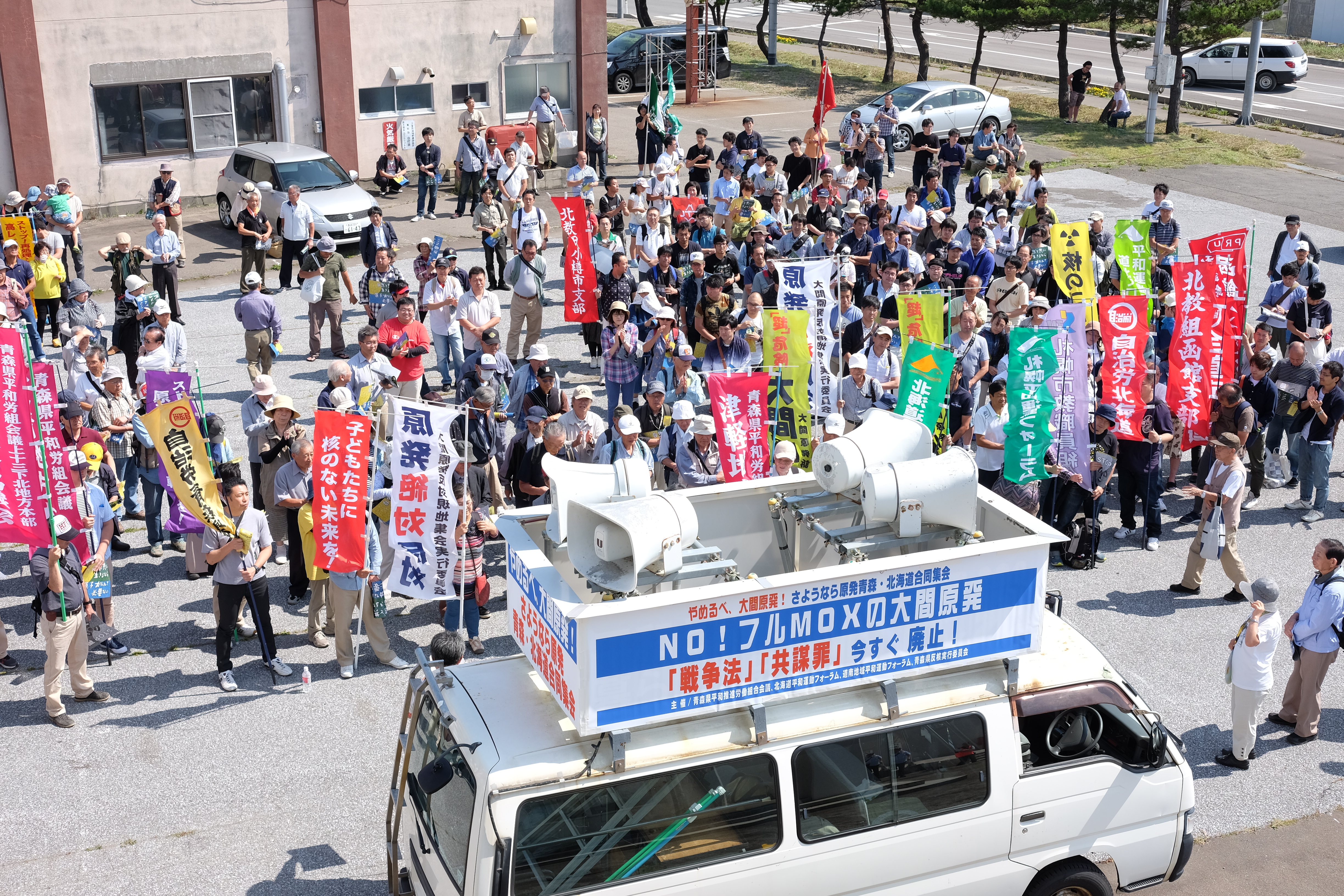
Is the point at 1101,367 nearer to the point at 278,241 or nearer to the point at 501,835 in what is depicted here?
the point at 501,835

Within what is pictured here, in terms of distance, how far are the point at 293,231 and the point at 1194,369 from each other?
13.9 meters

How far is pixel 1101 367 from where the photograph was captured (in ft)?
44.0

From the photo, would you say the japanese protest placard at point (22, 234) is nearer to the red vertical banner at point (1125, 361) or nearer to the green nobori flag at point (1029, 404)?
the green nobori flag at point (1029, 404)

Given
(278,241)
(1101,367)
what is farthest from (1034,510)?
(278,241)

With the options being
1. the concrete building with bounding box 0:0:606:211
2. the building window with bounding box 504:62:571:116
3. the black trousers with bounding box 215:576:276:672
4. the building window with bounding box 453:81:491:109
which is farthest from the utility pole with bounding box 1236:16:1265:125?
the black trousers with bounding box 215:576:276:672

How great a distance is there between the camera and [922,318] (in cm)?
1509

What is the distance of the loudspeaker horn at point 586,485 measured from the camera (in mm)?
7461

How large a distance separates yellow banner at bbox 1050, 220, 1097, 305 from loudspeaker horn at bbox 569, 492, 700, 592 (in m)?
10.8

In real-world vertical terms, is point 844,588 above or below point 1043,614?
above

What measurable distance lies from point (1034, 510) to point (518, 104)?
66.8ft

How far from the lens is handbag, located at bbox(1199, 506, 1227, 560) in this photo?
475 inches

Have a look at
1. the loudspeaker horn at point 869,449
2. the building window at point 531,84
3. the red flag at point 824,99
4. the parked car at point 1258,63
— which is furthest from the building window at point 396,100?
the parked car at point 1258,63

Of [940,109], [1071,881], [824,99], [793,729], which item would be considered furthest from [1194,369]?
[940,109]

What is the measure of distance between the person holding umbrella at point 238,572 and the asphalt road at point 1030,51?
34258 millimetres
